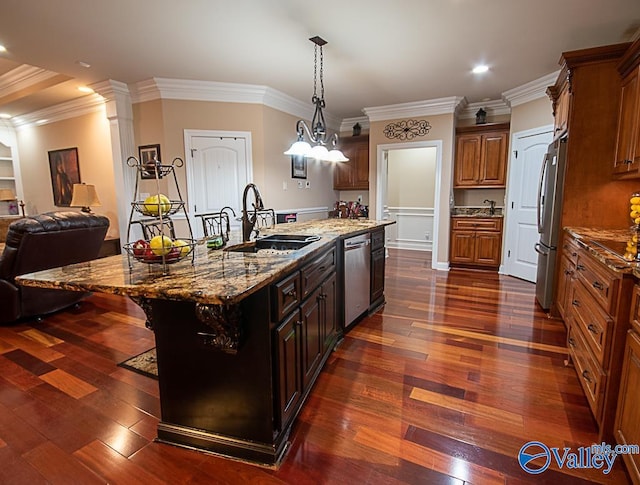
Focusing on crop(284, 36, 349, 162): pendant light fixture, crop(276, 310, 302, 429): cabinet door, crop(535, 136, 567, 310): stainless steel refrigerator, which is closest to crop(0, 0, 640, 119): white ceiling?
crop(284, 36, 349, 162): pendant light fixture

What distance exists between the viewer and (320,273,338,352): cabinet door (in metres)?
2.25

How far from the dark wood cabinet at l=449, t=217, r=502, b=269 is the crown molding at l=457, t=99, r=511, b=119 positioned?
178 centimetres

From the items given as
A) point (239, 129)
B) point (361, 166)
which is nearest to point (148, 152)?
point (239, 129)

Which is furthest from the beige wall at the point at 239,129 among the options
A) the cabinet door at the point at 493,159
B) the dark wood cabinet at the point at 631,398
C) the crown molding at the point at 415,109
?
the dark wood cabinet at the point at 631,398

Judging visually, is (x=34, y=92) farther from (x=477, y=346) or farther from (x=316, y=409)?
(x=477, y=346)

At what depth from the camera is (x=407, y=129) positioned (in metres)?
5.45

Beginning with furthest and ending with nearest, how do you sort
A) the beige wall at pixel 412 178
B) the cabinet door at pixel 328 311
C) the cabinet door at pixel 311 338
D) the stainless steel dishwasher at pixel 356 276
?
the beige wall at pixel 412 178 → the stainless steel dishwasher at pixel 356 276 → the cabinet door at pixel 328 311 → the cabinet door at pixel 311 338

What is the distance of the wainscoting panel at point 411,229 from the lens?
702 centimetres

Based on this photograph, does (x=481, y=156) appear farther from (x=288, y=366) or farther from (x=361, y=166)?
(x=288, y=366)

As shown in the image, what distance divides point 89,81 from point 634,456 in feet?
19.6

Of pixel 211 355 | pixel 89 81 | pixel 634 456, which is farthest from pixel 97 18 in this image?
pixel 634 456

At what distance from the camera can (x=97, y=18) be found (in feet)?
9.11

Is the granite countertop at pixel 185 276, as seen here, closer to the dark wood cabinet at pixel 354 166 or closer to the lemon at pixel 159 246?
the lemon at pixel 159 246

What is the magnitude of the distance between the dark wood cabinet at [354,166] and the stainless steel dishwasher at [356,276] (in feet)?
12.0
